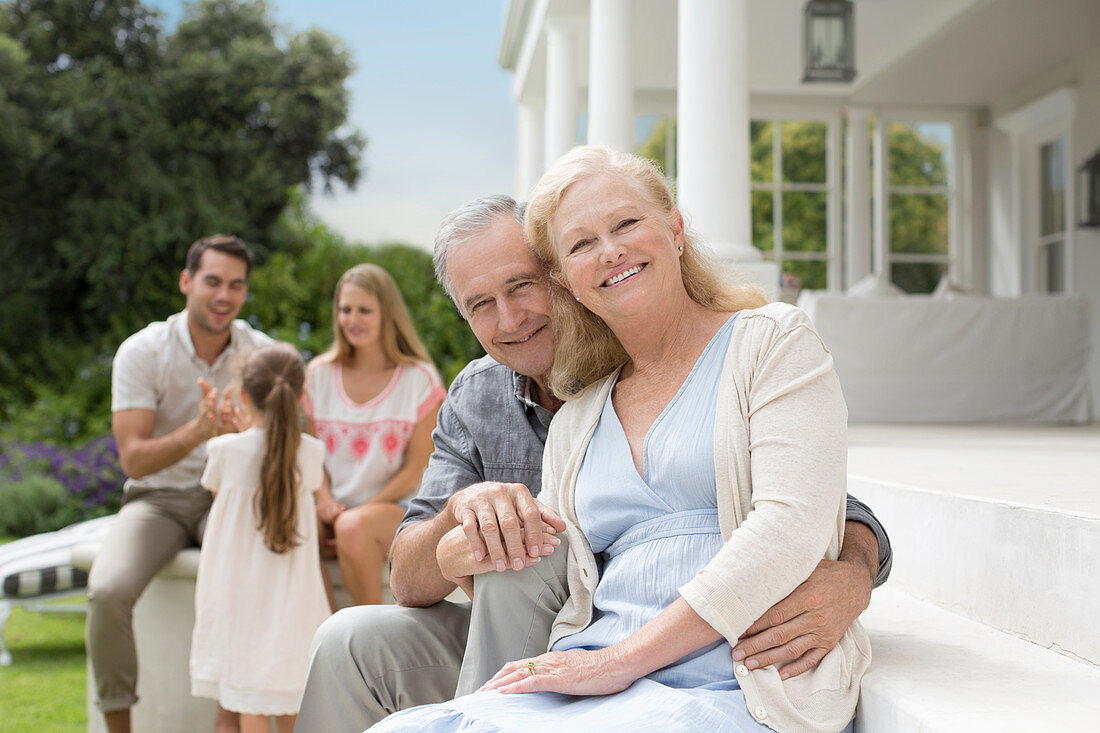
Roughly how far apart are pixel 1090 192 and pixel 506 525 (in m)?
7.81

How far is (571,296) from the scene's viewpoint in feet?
6.33

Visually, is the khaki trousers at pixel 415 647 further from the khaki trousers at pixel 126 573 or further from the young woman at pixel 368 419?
the khaki trousers at pixel 126 573

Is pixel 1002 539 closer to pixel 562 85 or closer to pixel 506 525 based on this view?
pixel 506 525

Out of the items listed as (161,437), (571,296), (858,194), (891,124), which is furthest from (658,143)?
(571,296)

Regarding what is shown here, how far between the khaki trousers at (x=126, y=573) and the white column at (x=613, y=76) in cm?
360

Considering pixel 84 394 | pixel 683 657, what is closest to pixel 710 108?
pixel 683 657

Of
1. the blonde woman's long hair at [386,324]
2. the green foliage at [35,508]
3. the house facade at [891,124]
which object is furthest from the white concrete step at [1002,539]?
the green foliage at [35,508]

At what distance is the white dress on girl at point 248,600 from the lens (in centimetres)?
325

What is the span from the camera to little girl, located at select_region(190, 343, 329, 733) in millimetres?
3254

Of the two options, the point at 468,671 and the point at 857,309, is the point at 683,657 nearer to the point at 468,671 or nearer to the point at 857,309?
the point at 468,671

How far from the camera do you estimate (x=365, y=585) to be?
3.62 meters

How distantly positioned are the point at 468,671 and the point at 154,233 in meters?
12.0

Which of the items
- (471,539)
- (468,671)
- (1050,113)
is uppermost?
(1050,113)

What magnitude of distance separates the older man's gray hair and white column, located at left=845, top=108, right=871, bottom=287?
8.66 meters
